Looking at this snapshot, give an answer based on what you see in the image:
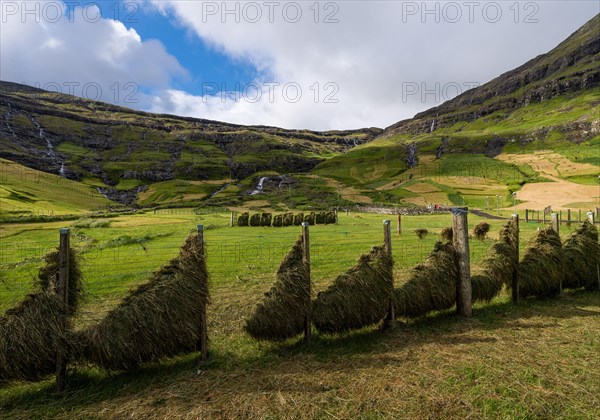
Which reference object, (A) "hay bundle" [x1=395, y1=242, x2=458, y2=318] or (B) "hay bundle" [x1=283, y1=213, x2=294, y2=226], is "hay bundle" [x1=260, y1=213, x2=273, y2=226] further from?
(A) "hay bundle" [x1=395, y1=242, x2=458, y2=318]

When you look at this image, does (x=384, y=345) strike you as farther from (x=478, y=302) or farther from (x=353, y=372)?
(x=478, y=302)

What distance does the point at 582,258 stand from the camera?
463 inches

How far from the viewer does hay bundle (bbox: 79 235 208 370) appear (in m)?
6.65

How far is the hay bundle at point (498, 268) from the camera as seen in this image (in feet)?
32.8

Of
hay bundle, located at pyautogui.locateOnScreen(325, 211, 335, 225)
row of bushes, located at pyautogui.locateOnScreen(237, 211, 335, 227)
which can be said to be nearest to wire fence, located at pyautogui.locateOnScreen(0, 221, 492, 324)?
row of bushes, located at pyautogui.locateOnScreen(237, 211, 335, 227)

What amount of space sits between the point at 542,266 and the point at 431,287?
4755mm

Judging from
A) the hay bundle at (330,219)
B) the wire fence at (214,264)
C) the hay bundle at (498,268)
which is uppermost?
the hay bundle at (330,219)

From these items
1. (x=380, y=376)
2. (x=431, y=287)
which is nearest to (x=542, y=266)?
(x=431, y=287)

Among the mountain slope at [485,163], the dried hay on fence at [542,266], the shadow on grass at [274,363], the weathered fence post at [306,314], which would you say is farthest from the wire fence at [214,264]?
the mountain slope at [485,163]

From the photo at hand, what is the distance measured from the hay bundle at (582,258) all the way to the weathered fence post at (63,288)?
14627 millimetres

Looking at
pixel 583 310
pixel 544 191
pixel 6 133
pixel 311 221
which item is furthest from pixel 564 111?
pixel 6 133

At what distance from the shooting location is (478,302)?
34.2 feet

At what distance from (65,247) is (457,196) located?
95.5 metres

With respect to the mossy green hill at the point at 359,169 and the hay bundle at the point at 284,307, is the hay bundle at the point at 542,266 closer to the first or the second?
the hay bundle at the point at 284,307
